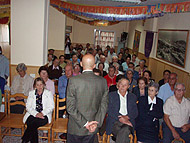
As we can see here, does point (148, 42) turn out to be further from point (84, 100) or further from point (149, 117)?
point (84, 100)

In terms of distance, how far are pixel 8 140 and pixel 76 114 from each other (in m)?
1.88

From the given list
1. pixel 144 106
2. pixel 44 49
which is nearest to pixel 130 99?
pixel 144 106

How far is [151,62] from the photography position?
30.1ft

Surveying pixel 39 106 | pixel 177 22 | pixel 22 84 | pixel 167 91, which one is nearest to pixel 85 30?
pixel 177 22

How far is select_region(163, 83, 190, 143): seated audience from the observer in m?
3.22

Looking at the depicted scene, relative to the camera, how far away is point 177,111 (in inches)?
128

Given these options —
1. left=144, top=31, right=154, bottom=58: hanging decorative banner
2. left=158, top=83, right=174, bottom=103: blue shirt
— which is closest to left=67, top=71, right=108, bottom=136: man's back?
left=158, top=83, right=174, bottom=103: blue shirt

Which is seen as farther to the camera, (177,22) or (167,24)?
(167,24)

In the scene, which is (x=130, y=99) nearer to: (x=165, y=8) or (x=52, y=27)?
(x=165, y=8)

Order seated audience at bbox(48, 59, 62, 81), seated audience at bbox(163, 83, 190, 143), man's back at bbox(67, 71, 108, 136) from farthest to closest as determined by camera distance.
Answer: seated audience at bbox(48, 59, 62, 81) → seated audience at bbox(163, 83, 190, 143) → man's back at bbox(67, 71, 108, 136)

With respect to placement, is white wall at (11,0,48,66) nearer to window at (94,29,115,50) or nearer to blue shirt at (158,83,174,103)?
blue shirt at (158,83,174,103)

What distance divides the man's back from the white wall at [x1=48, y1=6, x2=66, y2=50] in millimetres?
7274

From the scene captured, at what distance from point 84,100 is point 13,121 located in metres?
1.66

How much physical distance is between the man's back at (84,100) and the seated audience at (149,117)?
1094 mm
